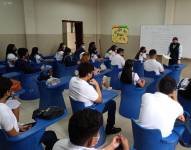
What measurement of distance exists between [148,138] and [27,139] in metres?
1.14

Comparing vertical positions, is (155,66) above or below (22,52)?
below

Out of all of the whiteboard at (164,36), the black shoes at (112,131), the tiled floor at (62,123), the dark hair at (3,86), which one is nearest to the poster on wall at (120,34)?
the whiteboard at (164,36)

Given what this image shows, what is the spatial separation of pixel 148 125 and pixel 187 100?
945mm

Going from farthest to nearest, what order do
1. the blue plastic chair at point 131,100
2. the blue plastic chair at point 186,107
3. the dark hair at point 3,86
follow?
the blue plastic chair at point 131,100, the blue plastic chair at point 186,107, the dark hair at point 3,86

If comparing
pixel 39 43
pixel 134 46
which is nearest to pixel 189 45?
pixel 134 46

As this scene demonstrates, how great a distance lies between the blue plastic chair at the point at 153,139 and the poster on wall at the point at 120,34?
6.79m

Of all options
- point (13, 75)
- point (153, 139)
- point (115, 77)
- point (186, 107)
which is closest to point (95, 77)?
point (115, 77)

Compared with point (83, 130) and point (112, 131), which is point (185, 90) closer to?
point (112, 131)

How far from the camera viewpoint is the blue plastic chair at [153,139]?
1965 mm

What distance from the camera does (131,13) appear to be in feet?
27.0

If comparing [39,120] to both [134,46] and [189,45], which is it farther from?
[134,46]

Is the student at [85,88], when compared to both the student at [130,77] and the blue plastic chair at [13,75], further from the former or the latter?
the blue plastic chair at [13,75]

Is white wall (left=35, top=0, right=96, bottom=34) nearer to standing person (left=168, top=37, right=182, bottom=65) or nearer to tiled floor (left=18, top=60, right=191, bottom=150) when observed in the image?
tiled floor (left=18, top=60, right=191, bottom=150)

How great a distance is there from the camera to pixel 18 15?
273 inches
